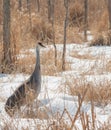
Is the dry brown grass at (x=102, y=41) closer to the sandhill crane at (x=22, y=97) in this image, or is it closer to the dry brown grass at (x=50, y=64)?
the dry brown grass at (x=50, y=64)

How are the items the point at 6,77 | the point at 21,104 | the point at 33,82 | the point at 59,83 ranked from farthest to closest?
the point at 6,77
the point at 59,83
the point at 33,82
the point at 21,104

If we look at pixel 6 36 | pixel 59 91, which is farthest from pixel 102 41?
pixel 59 91

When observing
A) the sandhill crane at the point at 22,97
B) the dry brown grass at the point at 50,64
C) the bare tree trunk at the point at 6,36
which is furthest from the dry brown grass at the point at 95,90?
the bare tree trunk at the point at 6,36

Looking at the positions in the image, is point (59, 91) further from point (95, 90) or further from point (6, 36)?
point (6, 36)

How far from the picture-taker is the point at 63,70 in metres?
6.33

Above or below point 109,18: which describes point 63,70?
below

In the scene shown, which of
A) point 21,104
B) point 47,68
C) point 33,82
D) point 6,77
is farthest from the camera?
point 47,68

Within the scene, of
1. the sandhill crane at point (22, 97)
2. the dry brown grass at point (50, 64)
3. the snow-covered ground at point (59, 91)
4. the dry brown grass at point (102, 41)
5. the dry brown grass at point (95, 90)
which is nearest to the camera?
the snow-covered ground at point (59, 91)

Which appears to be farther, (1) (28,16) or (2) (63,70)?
(1) (28,16)

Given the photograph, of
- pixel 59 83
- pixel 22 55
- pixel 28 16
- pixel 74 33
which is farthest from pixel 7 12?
pixel 74 33

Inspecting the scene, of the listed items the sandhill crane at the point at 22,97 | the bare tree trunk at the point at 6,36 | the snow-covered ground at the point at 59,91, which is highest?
the bare tree trunk at the point at 6,36

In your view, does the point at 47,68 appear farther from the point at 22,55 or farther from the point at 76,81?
the point at 76,81

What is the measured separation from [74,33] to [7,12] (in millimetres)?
Result: 4039

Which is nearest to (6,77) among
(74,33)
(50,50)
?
(50,50)
